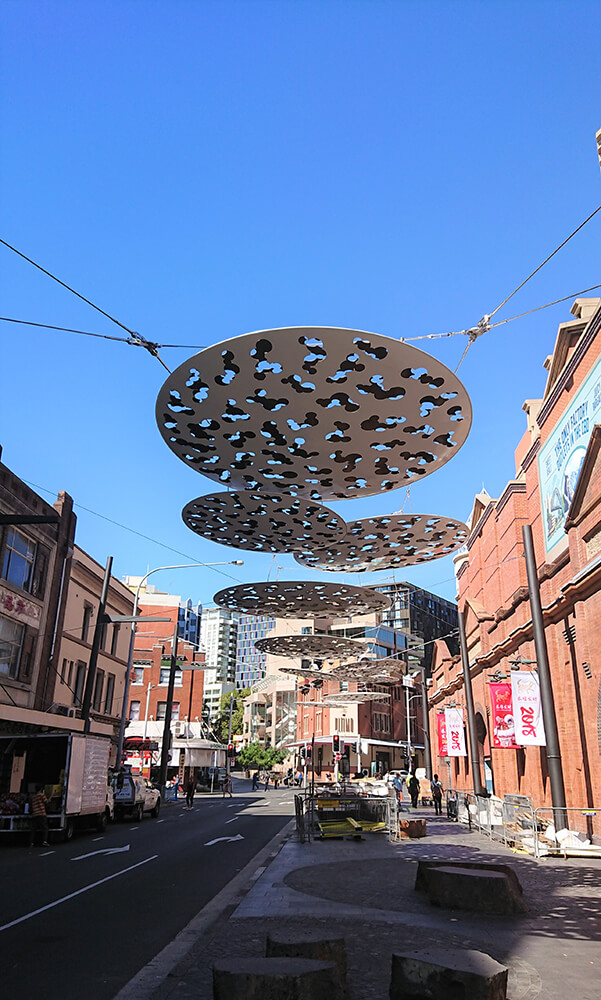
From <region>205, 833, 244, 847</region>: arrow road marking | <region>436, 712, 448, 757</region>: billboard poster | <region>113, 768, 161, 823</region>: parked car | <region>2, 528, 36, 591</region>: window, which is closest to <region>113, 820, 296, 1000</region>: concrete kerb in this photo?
<region>205, 833, 244, 847</region>: arrow road marking

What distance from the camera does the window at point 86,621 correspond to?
135 ft

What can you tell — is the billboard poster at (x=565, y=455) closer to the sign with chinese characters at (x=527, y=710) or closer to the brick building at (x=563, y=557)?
the brick building at (x=563, y=557)

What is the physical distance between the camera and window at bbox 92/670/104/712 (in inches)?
1689

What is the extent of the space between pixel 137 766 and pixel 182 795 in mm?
8977

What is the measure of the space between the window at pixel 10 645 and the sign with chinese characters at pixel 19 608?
32 cm

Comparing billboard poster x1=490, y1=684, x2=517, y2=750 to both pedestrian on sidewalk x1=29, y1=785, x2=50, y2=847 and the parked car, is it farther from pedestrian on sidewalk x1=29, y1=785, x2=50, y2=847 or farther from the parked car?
the parked car

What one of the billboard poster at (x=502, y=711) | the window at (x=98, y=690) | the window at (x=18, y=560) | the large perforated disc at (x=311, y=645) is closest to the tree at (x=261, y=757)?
the window at (x=98, y=690)

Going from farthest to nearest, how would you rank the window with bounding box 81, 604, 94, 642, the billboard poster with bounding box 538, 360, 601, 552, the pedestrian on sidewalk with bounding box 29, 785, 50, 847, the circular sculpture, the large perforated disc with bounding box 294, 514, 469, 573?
the window with bounding box 81, 604, 94, 642 < the pedestrian on sidewalk with bounding box 29, 785, 50, 847 < the billboard poster with bounding box 538, 360, 601, 552 < the large perforated disc with bounding box 294, 514, 469, 573 < the circular sculpture

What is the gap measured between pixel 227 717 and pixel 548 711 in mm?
117163

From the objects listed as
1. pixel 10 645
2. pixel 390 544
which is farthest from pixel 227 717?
pixel 390 544

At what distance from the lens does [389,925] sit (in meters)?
8.86

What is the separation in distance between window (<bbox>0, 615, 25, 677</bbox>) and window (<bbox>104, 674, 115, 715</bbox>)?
13.6m

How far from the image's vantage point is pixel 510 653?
31.4m

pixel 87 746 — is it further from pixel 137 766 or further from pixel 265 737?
pixel 265 737
